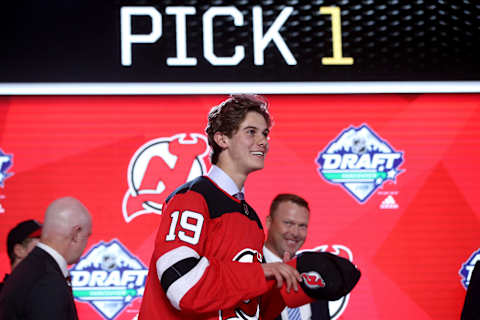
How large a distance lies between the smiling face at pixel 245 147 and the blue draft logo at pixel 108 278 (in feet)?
7.01

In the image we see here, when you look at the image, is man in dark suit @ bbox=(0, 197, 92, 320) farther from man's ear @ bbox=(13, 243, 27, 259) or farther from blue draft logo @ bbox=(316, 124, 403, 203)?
blue draft logo @ bbox=(316, 124, 403, 203)

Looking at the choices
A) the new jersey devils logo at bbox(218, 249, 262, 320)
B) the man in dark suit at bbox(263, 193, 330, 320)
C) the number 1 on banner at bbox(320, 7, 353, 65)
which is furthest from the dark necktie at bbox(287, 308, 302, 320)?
the number 1 on banner at bbox(320, 7, 353, 65)

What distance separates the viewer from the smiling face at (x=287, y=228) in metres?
3.38

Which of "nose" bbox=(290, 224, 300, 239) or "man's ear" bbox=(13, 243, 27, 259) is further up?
"nose" bbox=(290, 224, 300, 239)

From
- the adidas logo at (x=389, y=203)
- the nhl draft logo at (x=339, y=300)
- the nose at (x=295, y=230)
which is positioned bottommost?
the nhl draft logo at (x=339, y=300)

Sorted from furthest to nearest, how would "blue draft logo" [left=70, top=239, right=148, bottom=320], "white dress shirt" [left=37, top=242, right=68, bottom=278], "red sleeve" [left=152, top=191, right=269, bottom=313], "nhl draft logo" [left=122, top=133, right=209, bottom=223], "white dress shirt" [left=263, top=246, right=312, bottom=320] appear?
"nhl draft logo" [left=122, top=133, right=209, bottom=223] → "blue draft logo" [left=70, top=239, right=148, bottom=320] → "white dress shirt" [left=263, top=246, right=312, bottom=320] → "white dress shirt" [left=37, top=242, right=68, bottom=278] → "red sleeve" [left=152, top=191, right=269, bottom=313]

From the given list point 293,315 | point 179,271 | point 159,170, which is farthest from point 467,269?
point 179,271

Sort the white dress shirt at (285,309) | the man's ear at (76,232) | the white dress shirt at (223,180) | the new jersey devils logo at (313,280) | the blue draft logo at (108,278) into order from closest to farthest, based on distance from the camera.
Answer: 1. the new jersey devils logo at (313,280)
2. the white dress shirt at (223,180)
3. the man's ear at (76,232)
4. the white dress shirt at (285,309)
5. the blue draft logo at (108,278)

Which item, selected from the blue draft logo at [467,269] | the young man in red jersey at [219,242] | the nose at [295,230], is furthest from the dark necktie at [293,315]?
the blue draft logo at [467,269]

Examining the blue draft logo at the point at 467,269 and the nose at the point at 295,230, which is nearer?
the nose at the point at 295,230

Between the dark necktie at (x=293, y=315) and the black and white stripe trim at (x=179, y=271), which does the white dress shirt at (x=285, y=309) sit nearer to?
the dark necktie at (x=293, y=315)

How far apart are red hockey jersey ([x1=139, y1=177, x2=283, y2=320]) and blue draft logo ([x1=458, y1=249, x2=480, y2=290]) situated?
2523mm

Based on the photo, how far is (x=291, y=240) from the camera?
338 centimetres

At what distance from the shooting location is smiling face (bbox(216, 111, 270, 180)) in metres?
2.04
